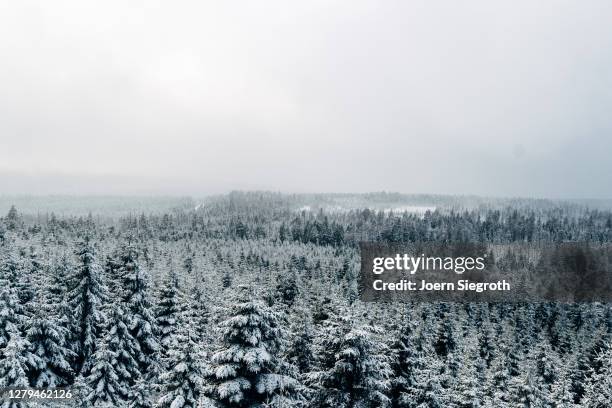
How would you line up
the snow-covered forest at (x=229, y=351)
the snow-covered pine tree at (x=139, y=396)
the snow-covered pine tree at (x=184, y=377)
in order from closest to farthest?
1. the snow-covered forest at (x=229, y=351)
2. the snow-covered pine tree at (x=184, y=377)
3. the snow-covered pine tree at (x=139, y=396)

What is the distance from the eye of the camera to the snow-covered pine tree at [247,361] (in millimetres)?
15484

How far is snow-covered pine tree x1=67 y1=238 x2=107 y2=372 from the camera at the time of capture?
34.7m

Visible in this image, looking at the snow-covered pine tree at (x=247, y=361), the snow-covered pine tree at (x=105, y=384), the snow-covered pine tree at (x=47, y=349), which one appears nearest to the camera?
the snow-covered pine tree at (x=247, y=361)

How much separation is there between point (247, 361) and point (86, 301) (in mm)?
24036

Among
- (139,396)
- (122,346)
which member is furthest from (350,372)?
(122,346)

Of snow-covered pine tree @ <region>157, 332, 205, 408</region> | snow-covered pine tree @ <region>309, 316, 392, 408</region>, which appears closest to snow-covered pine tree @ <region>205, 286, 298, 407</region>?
snow-covered pine tree @ <region>309, 316, 392, 408</region>

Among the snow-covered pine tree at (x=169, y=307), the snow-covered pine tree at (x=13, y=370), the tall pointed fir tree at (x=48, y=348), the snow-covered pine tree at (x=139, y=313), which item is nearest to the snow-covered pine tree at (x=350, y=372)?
the snow-covered pine tree at (x=13, y=370)

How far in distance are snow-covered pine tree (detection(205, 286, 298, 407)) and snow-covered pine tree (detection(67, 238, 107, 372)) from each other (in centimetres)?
2193

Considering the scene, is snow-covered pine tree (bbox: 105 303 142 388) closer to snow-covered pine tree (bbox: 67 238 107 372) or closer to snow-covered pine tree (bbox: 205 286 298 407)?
snow-covered pine tree (bbox: 67 238 107 372)

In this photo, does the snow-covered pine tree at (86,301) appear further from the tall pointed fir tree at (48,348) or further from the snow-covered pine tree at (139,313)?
the snow-covered pine tree at (139,313)

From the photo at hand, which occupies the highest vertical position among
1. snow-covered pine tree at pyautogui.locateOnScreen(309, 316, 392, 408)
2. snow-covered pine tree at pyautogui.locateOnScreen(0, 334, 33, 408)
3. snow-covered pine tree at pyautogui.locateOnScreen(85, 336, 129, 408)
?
snow-covered pine tree at pyautogui.locateOnScreen(309, 316, 392, 408)

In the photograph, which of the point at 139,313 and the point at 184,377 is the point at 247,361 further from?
the point at 139,313

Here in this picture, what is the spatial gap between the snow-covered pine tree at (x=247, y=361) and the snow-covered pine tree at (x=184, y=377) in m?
5.87

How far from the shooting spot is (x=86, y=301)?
35125 millimetres
